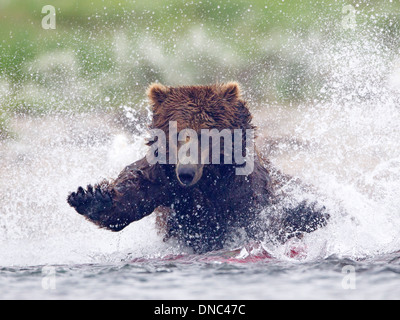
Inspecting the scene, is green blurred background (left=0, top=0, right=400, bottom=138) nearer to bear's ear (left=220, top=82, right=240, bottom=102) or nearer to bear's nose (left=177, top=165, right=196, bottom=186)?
bear's ear (left=220, top=82, right=240, bottom=102)

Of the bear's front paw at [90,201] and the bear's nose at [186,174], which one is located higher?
the bear's nose at [186,174]

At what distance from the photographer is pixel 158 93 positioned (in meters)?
5.30

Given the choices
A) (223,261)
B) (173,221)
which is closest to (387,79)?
(173,221)

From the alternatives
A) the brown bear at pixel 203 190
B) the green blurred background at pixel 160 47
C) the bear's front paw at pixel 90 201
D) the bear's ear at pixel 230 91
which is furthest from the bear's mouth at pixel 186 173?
the green blurred background at pixel 160 47

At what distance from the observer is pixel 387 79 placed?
8.25 meters

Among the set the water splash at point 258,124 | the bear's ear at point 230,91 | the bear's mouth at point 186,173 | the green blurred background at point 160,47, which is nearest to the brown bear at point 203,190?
the bear's ear at point 230,91

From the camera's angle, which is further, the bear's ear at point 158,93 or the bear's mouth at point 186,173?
the bear's ear at point 158,93

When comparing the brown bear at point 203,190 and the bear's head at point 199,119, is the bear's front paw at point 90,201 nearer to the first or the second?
the brown bear at point 203,190

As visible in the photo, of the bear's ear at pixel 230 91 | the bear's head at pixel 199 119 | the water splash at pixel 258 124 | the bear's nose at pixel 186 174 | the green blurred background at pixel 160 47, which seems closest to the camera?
the bear's nose at pixel 186 174

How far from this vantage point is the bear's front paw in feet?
15.5

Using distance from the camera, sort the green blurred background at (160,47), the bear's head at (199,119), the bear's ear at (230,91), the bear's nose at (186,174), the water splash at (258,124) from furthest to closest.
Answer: the green blurred background at (160,47) → the water splash at (258,124) → the bear's ear at (230,91) → the bear's head at (199,119) → the bear's nose at (186,174)

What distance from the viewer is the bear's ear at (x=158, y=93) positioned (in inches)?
208

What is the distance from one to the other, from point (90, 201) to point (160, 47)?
5532 mm

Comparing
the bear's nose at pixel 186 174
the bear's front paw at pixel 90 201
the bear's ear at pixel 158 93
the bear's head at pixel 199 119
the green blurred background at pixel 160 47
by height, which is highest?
the green blurred background at pixel 160 47
